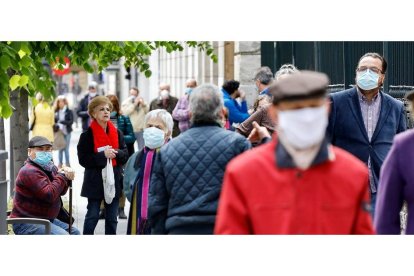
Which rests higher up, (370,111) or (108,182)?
(370,111)

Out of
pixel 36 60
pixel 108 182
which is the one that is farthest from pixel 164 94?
pixel 36 60

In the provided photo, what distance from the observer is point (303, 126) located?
4.48m

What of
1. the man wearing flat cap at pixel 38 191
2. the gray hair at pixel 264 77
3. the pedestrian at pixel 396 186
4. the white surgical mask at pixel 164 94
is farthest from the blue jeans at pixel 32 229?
the white surgical mask at pixel 164 94

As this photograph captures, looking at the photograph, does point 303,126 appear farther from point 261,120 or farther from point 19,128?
point 19,128

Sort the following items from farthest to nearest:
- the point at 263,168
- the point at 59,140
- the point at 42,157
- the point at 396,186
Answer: the point at 59,140 → the point at 42,157 → the point at 396,186 → the point at 263,168

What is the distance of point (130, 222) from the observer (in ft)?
31.3

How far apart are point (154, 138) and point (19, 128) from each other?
5.74 meters

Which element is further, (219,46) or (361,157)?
(219,46)
